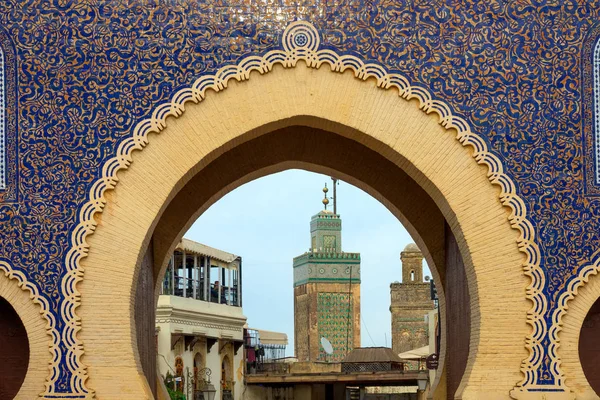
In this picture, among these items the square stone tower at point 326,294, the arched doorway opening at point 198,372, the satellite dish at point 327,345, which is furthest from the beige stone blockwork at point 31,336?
the square stone tower at point 326,294

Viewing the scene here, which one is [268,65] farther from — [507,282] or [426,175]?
[507,282]

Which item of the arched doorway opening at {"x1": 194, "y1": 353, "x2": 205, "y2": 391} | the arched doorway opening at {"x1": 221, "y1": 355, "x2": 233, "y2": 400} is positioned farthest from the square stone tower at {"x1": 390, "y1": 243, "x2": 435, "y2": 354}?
the arched doorway opening at {"x1": 194, "y1": 353, "x2": 205, "y2": 391}

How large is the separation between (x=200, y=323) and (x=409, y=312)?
13.1m

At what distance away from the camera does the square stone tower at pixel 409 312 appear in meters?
32.1

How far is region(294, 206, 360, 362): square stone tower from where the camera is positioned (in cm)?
3541

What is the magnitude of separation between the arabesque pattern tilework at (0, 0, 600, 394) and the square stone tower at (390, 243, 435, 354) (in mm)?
23438

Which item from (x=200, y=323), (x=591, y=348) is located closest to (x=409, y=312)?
Result: (x=200, y=323)

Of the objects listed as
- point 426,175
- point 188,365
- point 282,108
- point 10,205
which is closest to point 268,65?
point 282,108

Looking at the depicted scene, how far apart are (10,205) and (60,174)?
0.39m

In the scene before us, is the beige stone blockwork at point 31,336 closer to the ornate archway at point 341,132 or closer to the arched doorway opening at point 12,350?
the ornate archway at point 341,132

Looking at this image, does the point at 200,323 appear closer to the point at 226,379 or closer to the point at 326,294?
the point at 226,379

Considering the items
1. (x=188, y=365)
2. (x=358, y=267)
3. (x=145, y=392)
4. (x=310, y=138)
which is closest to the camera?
(x=145, y=392)

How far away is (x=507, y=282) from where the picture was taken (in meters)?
8.34

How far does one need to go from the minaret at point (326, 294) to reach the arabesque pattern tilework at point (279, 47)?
2635 cm
